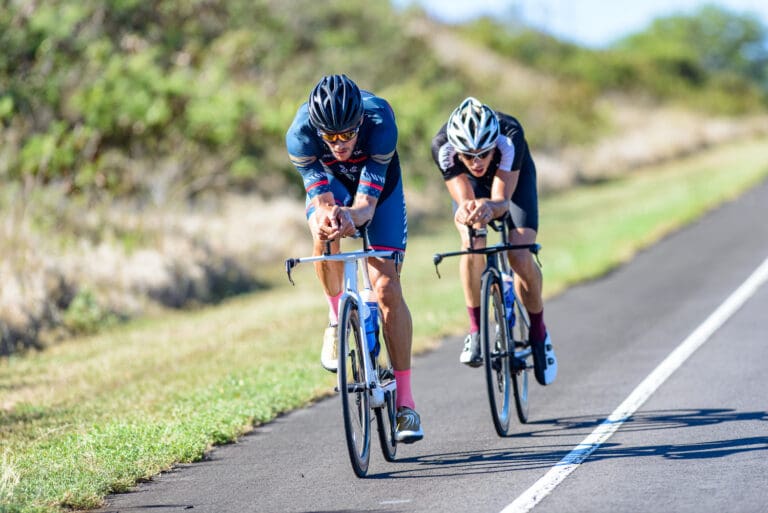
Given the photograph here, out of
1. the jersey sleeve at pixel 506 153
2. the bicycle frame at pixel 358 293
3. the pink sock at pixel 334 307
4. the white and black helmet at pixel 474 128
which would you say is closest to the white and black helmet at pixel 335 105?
the bicycle frame at pixel 358 293

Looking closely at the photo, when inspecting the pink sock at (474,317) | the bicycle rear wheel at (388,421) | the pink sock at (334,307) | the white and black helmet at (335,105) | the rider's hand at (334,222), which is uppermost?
the white and black helmet at (335,105)

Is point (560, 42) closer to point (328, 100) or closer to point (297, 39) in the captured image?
point (297, 39)

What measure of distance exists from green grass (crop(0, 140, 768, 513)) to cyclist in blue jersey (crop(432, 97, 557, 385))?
1934 millimetres

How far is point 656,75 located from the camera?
72562 millimetres

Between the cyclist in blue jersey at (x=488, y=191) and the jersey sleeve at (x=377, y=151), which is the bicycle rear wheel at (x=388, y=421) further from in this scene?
the jersey sleeve at (x=377, y=151)

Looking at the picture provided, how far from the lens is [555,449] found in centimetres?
739

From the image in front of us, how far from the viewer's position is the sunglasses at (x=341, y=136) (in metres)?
6.80

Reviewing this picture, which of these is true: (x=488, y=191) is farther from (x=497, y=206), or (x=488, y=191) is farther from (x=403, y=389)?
(x=403, y=389)

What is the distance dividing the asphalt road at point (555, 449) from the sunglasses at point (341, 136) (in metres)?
1.91

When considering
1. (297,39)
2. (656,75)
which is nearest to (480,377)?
(297,39)

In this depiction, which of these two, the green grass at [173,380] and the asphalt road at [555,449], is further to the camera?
the green grass at [173,380]

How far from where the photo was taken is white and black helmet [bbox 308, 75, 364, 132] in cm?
666

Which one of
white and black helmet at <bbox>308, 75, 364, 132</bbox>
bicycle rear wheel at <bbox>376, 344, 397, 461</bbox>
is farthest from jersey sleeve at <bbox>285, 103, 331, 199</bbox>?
bicycle rear wheel at <bbox>376, 344, 397, 461</bbox>

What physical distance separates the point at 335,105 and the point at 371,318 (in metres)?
1.30
